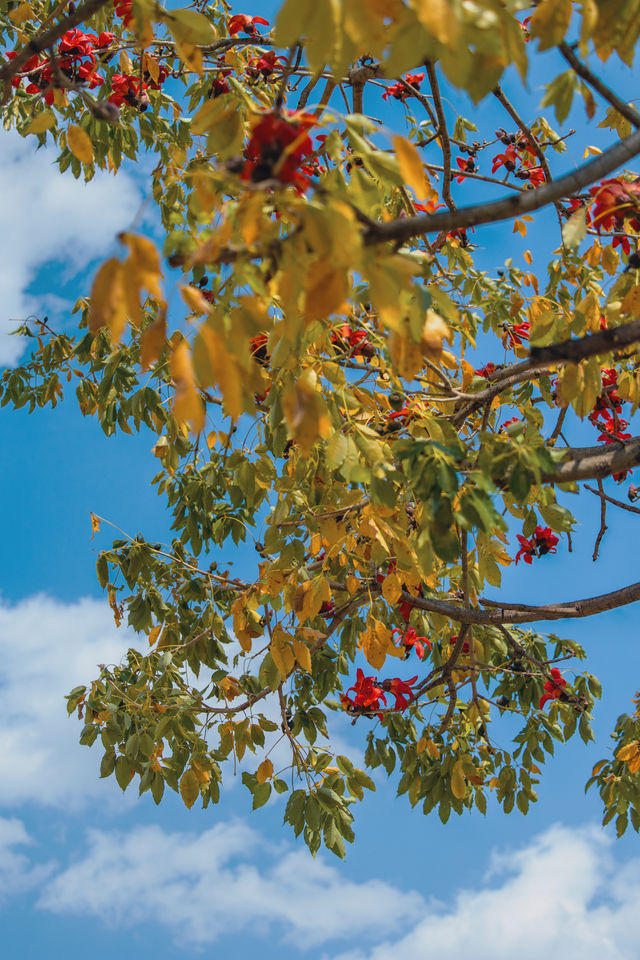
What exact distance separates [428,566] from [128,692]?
258cm

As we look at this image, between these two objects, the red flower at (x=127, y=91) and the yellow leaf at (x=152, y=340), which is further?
the red flower at (x=127, y=91)

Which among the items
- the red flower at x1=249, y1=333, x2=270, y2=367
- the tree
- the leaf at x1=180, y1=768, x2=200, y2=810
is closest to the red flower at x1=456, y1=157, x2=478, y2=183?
the tree

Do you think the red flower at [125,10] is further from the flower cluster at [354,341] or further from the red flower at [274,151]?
the red flower at [274,151]

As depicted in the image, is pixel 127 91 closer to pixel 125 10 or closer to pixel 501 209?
pixel 125 10

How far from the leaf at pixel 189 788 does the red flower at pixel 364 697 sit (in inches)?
31.0

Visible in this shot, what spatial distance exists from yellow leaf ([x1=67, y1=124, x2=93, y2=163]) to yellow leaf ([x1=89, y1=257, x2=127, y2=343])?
88 cm

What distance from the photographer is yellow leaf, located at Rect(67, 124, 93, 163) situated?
1966 mm

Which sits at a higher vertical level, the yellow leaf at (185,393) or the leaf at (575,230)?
the leaf at (575,230)

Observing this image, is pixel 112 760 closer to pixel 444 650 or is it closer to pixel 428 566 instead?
pixel 444 650

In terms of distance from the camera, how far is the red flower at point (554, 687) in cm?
431

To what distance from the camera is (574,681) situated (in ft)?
15.1

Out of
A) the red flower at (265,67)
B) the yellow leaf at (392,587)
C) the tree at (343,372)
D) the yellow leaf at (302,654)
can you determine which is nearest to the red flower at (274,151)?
the tree at (343,372)

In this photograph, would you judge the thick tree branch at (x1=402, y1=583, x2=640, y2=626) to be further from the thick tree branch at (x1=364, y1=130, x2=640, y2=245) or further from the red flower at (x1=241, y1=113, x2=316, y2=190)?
the red flower at (x1=241, y1=113, x2=316, y2=190)

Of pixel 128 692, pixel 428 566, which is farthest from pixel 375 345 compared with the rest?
pixel 128 692
